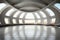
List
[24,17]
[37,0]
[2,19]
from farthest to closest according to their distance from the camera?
[2,19]
[24,17]
[37,0]

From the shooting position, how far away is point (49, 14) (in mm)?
9758

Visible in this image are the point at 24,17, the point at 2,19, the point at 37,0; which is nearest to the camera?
the point at 37,0

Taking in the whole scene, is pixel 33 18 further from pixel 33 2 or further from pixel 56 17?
pixel 33 2

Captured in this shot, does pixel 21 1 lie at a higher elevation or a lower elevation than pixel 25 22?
higher

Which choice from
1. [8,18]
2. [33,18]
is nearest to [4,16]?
[8,18]

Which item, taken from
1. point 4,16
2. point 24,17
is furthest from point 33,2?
point 4,16

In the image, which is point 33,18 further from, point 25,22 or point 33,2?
point 33,2

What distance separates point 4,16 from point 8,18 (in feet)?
1.02

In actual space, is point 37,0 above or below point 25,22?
above

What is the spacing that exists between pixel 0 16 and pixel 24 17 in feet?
5.63

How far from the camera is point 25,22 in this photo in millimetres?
9836

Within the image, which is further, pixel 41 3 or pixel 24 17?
pixel 24 17

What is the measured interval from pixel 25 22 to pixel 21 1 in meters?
4.45

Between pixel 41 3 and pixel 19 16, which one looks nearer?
pixel 41 3
